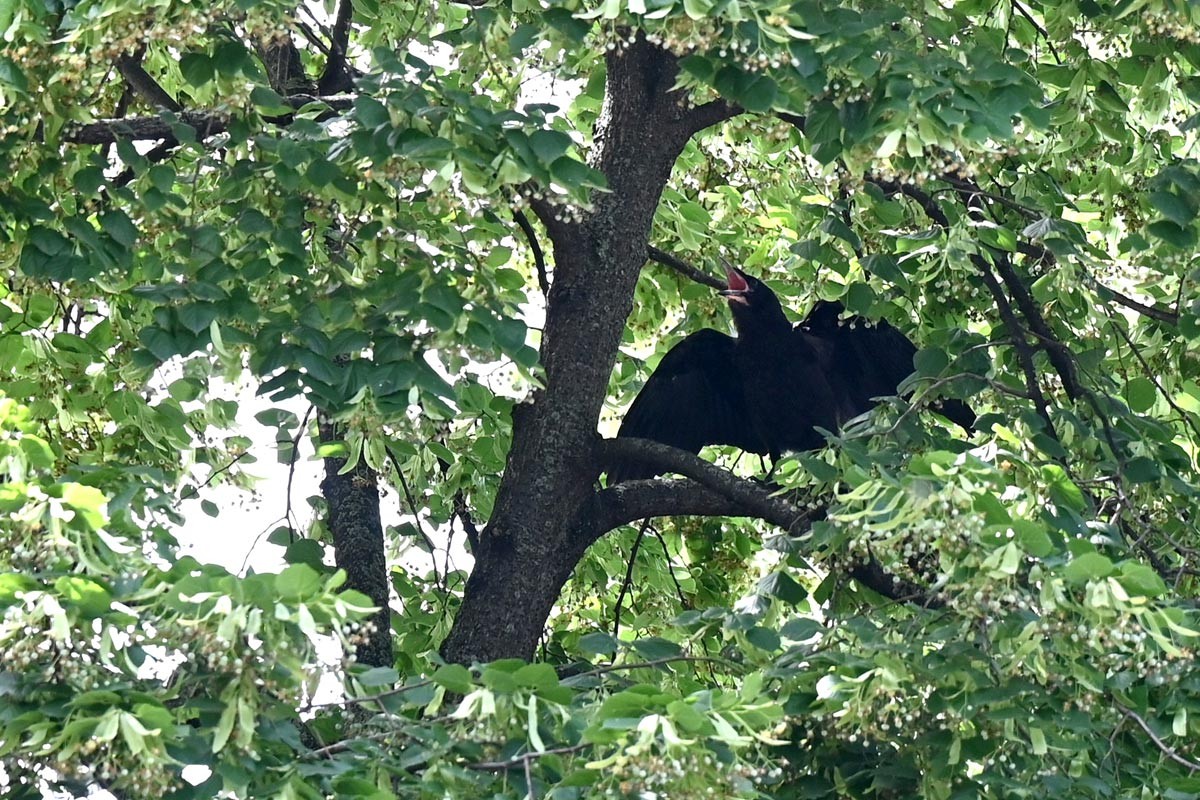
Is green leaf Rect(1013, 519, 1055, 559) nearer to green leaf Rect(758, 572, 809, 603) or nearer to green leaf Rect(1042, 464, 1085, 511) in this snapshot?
green leaf Rect(1042, 464, 1085, 511)

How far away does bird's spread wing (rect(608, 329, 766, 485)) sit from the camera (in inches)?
242

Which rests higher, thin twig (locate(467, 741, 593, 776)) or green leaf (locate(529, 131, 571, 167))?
green leaf (locate(529, 131, 571, 167))

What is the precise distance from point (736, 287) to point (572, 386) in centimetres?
161

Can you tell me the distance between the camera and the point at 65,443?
14.9 ft

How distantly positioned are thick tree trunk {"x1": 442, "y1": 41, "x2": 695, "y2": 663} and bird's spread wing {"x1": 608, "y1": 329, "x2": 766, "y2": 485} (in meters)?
Answer: 1.19

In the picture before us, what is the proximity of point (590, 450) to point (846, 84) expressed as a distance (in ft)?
5.28

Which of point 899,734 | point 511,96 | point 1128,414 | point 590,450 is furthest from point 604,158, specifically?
point 899,734

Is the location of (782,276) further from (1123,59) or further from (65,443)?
(65,443)

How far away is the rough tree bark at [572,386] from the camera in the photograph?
4793 millimetres

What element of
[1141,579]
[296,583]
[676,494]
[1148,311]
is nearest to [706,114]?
[676,494]

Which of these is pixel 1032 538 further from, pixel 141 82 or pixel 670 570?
pixel 670 570

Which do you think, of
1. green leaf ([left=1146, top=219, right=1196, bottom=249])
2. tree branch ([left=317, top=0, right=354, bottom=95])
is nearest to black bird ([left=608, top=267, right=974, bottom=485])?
tree branch ([left=317, top=0, right=354, bottom=95])

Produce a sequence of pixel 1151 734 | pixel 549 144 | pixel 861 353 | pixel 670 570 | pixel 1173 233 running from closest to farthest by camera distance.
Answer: pixel 1151 734 < pixel 549 144 < pixel 1173 233 < pixel 670 570 < pixel 861 353

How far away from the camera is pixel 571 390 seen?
4.85 m
